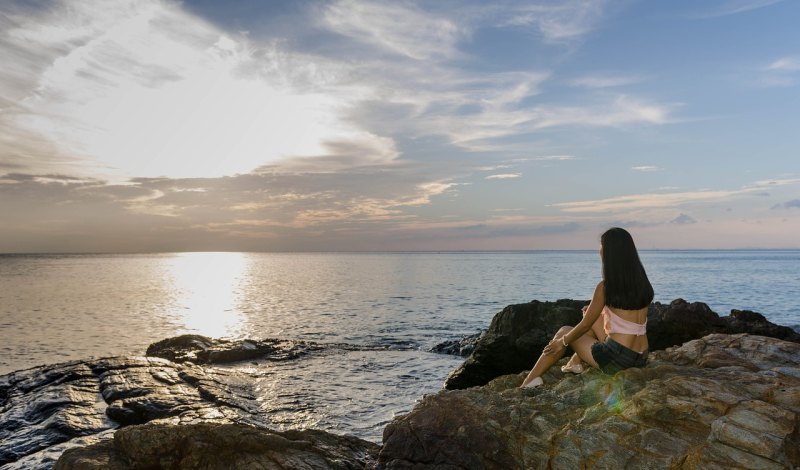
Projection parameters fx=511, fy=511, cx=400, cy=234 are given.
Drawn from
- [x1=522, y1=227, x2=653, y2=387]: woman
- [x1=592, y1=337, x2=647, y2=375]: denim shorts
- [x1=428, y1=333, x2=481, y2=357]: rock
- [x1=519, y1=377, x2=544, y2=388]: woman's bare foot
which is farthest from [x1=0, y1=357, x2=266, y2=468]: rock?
[x1=428, y1=333, x2=481, y2=357]: rock

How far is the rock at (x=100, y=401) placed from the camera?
11.6m

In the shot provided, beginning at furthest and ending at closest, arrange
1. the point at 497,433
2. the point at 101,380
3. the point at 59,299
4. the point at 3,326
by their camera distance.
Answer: the point at 59,299
the point at 3,326
the point at 101,380
the point at 497,433

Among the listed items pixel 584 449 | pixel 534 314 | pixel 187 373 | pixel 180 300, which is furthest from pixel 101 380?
pixel 180 300

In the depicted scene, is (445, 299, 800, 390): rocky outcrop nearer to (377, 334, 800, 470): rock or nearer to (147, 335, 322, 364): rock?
(377, 334, 800, 470): rock

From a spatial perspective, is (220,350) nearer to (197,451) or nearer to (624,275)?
(197,451)

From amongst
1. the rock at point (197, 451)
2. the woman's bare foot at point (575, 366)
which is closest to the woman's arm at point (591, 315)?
the woman's bare foot at point (575, 366)

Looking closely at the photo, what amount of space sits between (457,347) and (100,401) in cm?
1596

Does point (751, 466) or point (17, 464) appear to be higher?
point (751, 466)

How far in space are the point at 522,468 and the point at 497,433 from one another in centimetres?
56

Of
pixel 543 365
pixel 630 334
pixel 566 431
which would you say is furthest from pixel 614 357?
pixel 566 431

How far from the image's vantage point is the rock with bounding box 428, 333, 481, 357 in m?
24.2

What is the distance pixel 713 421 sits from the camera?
649 centimetres

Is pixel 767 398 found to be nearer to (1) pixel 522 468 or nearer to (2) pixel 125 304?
(1) pixel 522 468

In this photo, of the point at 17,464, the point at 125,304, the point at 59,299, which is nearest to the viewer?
the point at 17,464
